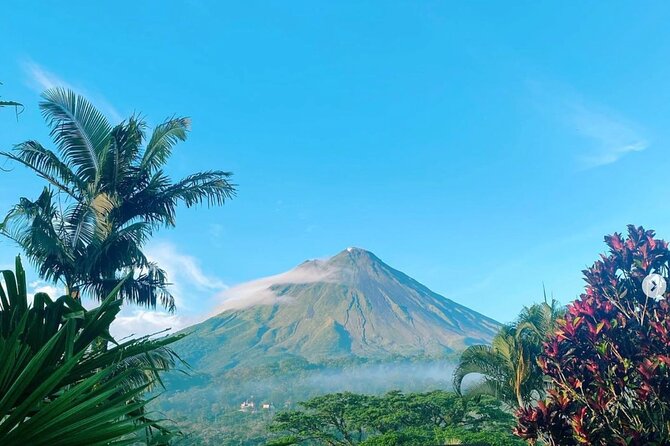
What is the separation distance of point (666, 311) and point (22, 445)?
9.81 m

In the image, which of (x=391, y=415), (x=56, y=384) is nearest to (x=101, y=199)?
(x=56, y=384)

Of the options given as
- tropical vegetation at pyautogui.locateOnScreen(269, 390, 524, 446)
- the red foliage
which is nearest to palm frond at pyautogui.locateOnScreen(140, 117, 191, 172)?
the red foliage

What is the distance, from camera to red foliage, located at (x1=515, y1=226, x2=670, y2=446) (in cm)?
800

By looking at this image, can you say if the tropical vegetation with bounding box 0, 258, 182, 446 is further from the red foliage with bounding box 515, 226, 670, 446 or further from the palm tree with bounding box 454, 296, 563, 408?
the palm tree with bounding box 454, 296, 563, 408

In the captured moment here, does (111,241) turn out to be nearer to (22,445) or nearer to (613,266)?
(22,445)

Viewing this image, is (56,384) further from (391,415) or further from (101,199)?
(391,415)

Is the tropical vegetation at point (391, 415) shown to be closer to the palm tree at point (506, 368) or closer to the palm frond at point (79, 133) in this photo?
the palm tree at point (506, 368)

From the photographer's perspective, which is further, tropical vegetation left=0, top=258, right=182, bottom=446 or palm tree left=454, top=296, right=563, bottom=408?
palm tree left=454, top=296, right=563, bottom=408

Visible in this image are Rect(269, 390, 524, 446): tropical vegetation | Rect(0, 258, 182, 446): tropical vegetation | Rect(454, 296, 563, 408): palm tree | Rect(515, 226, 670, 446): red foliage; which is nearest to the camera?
Rect(0, 258, 182, 446): tropical vegetation

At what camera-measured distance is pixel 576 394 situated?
8.66 m

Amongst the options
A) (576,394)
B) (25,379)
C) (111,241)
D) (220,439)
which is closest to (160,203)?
(111,241)

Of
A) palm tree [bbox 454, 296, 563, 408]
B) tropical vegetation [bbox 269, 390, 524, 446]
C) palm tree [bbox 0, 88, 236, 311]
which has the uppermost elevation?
palm tree [bbox 0, 88, 236, 311]

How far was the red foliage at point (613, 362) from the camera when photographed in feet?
26.2

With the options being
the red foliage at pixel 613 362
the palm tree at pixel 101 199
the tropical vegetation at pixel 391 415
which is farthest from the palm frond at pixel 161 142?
the tropical vegetation at pixel 391 415
